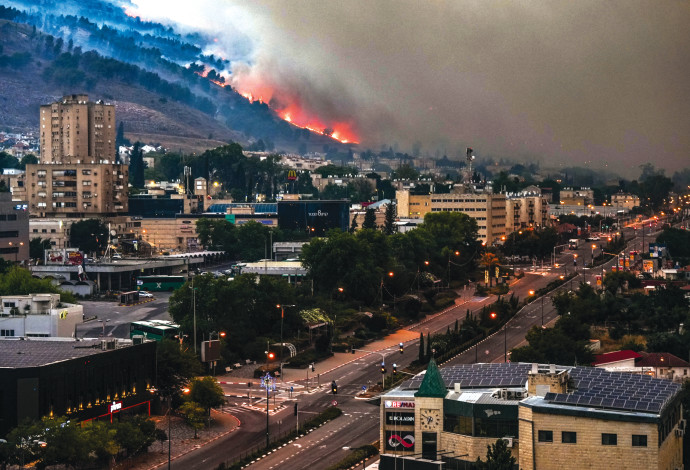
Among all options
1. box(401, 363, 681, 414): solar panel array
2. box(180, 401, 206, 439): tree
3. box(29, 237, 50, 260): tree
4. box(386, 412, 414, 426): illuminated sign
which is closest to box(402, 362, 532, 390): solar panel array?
box(401, 363, 681, 414): solar panel array

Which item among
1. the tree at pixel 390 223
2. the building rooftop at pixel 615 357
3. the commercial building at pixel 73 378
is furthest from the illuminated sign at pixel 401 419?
the tree at pixel 390 223

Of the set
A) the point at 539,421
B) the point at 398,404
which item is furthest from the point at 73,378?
the point at 539,421

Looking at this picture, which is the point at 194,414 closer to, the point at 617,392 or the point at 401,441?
the point at 401,441

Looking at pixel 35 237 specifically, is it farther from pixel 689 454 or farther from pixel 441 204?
pixel 689 454

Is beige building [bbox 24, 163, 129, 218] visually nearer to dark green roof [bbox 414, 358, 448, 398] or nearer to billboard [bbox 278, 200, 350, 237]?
billboard [bbox 278, 200, 350, 237]

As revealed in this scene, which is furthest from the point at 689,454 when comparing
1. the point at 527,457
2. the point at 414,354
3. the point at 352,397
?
the point at 414,354

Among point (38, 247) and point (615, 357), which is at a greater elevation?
point (38, 247)
